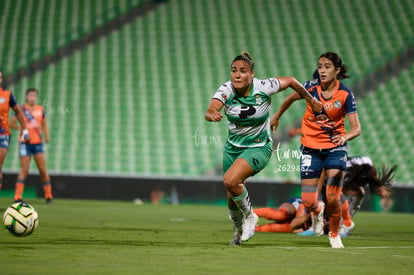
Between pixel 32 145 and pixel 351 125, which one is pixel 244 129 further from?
pixel 32 145

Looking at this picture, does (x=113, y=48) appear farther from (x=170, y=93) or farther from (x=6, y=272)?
(x=6, y=272)

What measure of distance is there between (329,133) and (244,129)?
3.81 ft

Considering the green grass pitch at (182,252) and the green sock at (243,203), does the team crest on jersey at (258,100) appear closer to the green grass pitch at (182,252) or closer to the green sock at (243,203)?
the green sock at (243,203)

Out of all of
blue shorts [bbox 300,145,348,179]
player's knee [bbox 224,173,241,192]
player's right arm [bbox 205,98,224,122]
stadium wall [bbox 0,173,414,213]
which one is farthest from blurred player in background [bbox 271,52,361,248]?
stadium wall [bbox 0,173,414,213]

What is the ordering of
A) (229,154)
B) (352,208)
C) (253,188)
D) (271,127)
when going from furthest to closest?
(253,188) < (352,208) < (271,127) < (229,154)

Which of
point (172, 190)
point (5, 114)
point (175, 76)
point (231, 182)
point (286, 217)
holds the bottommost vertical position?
point (172, 190)

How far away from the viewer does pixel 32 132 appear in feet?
49.8

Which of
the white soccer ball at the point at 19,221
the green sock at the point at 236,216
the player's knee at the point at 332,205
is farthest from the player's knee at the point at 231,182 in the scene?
the white soccer ball at the point at 19,221

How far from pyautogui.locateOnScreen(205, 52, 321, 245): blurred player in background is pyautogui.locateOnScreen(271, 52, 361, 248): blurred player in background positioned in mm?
483

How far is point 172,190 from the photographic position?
62.9 feet

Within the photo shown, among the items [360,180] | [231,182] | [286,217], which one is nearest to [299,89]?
[231,182]

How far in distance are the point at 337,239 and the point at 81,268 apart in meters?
3.50

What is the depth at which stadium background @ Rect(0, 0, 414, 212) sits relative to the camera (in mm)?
20078

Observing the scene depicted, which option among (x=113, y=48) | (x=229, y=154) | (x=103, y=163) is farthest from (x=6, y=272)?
(x=113, y=48)
